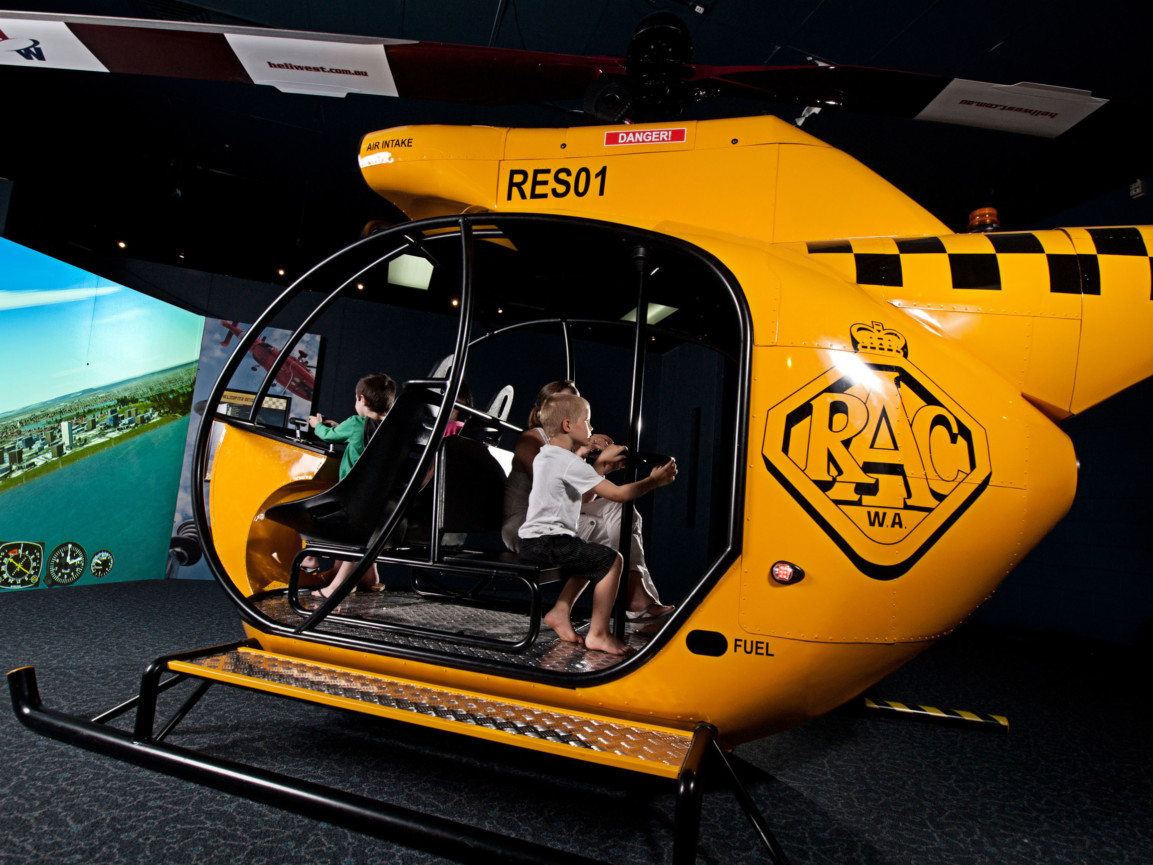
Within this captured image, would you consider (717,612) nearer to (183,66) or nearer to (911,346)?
(911,346)

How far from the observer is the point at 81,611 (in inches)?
139

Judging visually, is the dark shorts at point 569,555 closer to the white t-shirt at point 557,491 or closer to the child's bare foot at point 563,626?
the white t-shirt at point 557,491

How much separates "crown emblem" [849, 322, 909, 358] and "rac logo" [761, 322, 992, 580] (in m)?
0.02

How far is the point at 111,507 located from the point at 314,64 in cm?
429

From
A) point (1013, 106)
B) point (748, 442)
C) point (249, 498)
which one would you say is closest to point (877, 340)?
point (748, 442)

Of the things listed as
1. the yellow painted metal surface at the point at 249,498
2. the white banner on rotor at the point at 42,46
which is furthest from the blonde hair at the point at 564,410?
the white banner on rotor at the point at 42,46

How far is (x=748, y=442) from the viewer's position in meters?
1.45

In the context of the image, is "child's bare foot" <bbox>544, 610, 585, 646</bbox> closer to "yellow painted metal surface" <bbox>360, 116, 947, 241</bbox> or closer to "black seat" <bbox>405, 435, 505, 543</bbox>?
"black seat" <bbox>405, 435, 505, 543</bbox>

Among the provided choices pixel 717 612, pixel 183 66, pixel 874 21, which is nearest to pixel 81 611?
pixel 183 66

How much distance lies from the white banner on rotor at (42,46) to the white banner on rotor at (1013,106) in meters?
2.96

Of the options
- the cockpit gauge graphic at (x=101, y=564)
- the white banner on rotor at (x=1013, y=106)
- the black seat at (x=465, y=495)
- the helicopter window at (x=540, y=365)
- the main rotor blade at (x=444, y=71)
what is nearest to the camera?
the white banner on rotor at (x=1013, y=106)

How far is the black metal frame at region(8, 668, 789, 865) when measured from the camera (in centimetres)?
106

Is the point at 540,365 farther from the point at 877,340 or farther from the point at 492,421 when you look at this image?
the point at 877,340

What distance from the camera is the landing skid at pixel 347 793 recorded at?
1065 mm
